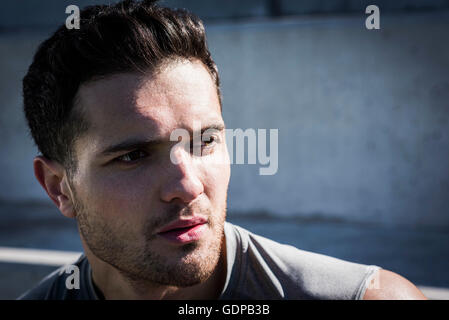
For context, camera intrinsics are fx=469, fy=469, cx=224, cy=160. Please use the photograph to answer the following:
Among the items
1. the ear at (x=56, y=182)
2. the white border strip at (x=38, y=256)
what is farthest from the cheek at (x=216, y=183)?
the white border strip at (x=38, y=256)

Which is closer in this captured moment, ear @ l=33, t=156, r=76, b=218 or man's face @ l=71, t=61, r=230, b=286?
man's face @ l=71, t=61, r=230, b=286

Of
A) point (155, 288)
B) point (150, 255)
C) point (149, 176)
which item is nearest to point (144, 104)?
point (149, 176)

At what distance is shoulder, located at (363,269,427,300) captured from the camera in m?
1.62

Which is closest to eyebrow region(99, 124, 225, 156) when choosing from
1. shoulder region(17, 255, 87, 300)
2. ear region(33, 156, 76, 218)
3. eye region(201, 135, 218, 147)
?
eye region(201, 135, 218, 147)

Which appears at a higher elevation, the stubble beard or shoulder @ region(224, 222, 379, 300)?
the stubble beard

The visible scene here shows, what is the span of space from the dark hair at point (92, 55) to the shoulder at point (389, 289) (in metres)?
0.99

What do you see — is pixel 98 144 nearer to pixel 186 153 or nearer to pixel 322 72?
pixel 186 153

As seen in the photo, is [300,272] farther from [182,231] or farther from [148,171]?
[148,171]

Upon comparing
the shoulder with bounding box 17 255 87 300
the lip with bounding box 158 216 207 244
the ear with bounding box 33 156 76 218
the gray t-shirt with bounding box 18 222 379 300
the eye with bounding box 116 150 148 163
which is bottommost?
the shoulder with bounding box 17 255 87 300

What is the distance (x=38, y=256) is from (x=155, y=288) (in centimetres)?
468

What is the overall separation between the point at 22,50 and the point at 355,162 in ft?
22.4

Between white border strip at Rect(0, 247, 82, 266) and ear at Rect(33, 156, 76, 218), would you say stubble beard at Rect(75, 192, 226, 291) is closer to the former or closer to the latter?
ear at Rect(33, 156, 76, 218)

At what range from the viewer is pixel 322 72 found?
295 inches

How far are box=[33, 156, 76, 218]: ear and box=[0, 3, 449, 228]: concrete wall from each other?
19.6 ft
